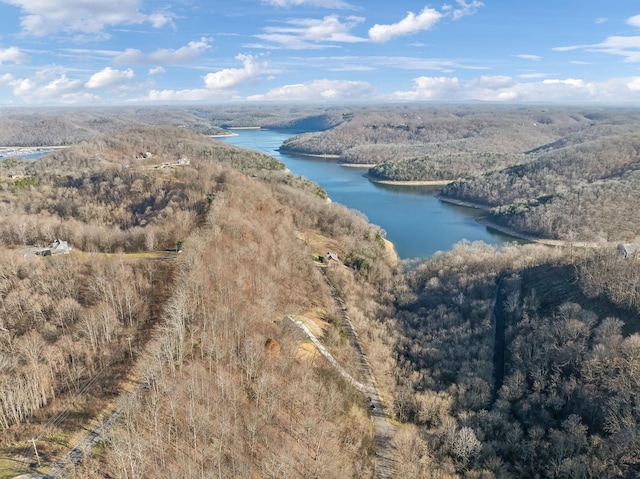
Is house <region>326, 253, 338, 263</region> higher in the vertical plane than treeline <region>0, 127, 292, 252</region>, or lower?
lower

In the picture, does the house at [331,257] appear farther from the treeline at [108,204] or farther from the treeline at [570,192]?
the treeline at [570,192]

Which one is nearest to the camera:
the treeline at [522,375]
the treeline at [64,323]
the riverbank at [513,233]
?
the treeline at [64,323]

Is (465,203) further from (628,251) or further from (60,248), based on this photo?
(60,248)

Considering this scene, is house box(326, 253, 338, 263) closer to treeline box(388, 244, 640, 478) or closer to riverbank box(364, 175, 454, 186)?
treeline box(388, 244, 640, 478)

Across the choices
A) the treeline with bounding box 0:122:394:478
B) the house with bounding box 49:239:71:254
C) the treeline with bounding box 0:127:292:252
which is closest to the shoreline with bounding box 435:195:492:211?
the treeline with bounding box 0:127:292:252

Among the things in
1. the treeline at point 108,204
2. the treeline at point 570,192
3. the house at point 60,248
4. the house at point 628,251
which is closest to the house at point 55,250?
the house at point 60,248
